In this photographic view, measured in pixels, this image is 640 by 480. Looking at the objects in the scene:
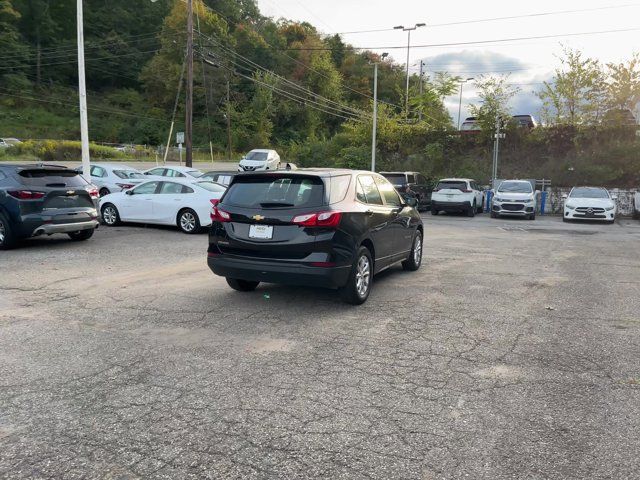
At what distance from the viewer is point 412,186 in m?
22.2

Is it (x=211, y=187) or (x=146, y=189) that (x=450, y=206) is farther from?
(x=146, y=189)

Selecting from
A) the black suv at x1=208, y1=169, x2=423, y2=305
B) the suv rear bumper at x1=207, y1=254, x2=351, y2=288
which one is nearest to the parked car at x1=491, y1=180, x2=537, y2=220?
the black suv at x1=208, y1=169, x2=423, y2=305

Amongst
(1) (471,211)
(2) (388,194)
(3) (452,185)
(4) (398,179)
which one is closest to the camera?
(2) (388,194)

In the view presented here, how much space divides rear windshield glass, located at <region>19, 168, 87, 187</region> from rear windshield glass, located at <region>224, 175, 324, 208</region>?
217 inches

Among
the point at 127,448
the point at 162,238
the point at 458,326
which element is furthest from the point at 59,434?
the point at 162,238

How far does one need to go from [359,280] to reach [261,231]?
4.43ft

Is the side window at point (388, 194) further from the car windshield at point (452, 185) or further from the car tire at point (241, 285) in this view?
the car windshield at point (452, 185)

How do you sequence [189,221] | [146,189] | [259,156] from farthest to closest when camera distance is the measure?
[259,156] → [146,189] → [189,221]

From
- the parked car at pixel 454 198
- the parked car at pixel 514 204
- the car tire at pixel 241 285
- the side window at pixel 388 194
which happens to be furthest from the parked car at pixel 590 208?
the car tire at pixel 241 285

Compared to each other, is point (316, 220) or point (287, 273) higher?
point (316, 220)

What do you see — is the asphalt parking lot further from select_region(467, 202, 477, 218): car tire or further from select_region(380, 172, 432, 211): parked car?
select_region(467, 202, 477, 218): car tire

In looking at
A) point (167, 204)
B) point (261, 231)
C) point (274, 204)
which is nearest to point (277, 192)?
point (274, 204)

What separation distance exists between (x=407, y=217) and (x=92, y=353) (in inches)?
201

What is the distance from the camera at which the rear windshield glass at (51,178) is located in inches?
401
